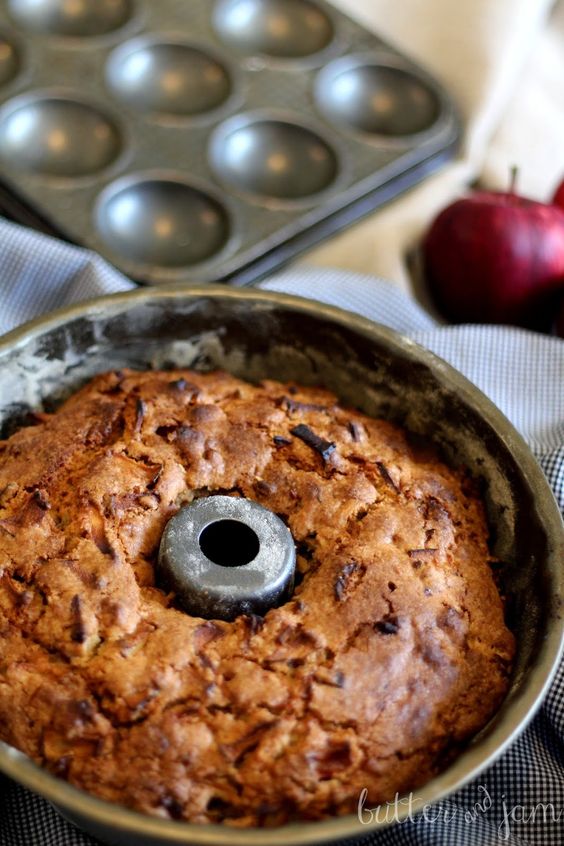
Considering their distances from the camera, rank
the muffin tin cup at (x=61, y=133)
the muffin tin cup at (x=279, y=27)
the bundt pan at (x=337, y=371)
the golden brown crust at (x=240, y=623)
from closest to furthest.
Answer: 1. the golden brown crust at (x=240, y=623)
2. the bundt pan at (x=337, y=371)
3. the muffin tin cup at (x=61, y=133)
4. the muffin tin cup at (x=279, y=27)

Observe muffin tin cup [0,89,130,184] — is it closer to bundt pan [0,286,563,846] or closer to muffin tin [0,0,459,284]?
muffin tin [0,0,459,284]

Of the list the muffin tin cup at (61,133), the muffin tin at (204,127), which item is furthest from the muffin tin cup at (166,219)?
the muffin tin cup at (61,133)

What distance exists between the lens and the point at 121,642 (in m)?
1.23

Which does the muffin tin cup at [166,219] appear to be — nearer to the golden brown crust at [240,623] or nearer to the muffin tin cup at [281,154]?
the muffin tin cup at [281,154]

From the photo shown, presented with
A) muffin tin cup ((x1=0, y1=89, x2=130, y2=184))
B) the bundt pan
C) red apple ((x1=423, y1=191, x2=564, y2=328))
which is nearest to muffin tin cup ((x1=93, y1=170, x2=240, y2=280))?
muffin tin cup ((x1=0, y1=89, x2=130, y2=184))

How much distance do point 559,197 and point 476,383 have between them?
871mm

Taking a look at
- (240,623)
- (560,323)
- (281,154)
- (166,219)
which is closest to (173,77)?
(281,154)

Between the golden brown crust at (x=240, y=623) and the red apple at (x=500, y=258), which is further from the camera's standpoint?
the red apple at (x=500, y=258)

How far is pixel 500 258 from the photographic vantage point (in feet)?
7.64

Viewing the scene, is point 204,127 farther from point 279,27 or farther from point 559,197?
point 559,197

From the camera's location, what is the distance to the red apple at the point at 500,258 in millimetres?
2326

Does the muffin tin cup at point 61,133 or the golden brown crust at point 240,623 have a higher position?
the golden brown crust at point 240,623

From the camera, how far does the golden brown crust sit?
1.17 meters

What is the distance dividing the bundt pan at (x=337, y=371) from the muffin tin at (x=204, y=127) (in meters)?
0.62
